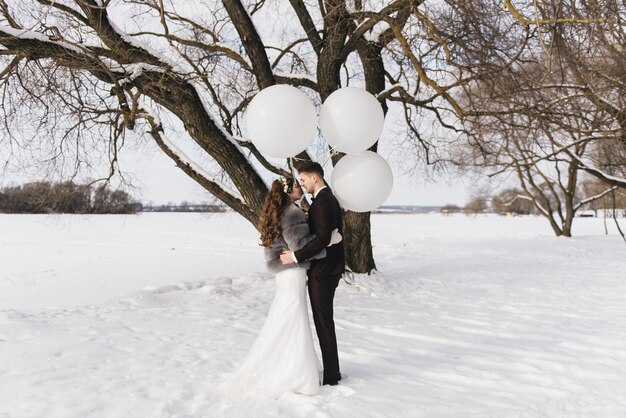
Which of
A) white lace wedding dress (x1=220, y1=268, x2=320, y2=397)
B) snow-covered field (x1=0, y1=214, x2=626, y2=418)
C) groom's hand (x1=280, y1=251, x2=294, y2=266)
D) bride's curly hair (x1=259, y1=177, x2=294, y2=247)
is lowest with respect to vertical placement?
snow-covered field (x1=0, y1=214, x2=626, y2=418)

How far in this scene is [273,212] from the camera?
3.22 metres

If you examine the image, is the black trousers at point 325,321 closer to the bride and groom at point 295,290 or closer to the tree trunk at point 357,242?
the bride and groom at point 295,290

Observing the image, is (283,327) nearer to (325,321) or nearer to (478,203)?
(325,321)

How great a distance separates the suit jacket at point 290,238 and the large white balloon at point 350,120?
730 mm

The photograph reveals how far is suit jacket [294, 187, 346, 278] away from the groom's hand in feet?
0.17

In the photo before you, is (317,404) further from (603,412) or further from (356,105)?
(356,105)

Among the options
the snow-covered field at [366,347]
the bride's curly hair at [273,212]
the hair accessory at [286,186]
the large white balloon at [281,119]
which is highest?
the large white balloon at [281,119]

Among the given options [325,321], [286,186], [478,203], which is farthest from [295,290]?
[478,203]

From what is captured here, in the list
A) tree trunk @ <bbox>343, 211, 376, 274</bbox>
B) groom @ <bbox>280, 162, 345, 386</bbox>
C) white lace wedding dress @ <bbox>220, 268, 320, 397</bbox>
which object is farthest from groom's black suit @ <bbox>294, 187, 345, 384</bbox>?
tree trunk @ <bbox>343, 211, 376, 274</bbox>

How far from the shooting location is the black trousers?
11.0 feet

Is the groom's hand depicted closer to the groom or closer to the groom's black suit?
the groom

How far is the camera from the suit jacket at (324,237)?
125 inches

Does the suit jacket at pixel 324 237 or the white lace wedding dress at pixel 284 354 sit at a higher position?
the suit jacket at pixel 324 237

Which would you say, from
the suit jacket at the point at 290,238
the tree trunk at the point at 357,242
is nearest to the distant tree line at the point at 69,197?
the tree trunk at the point at 357,242
